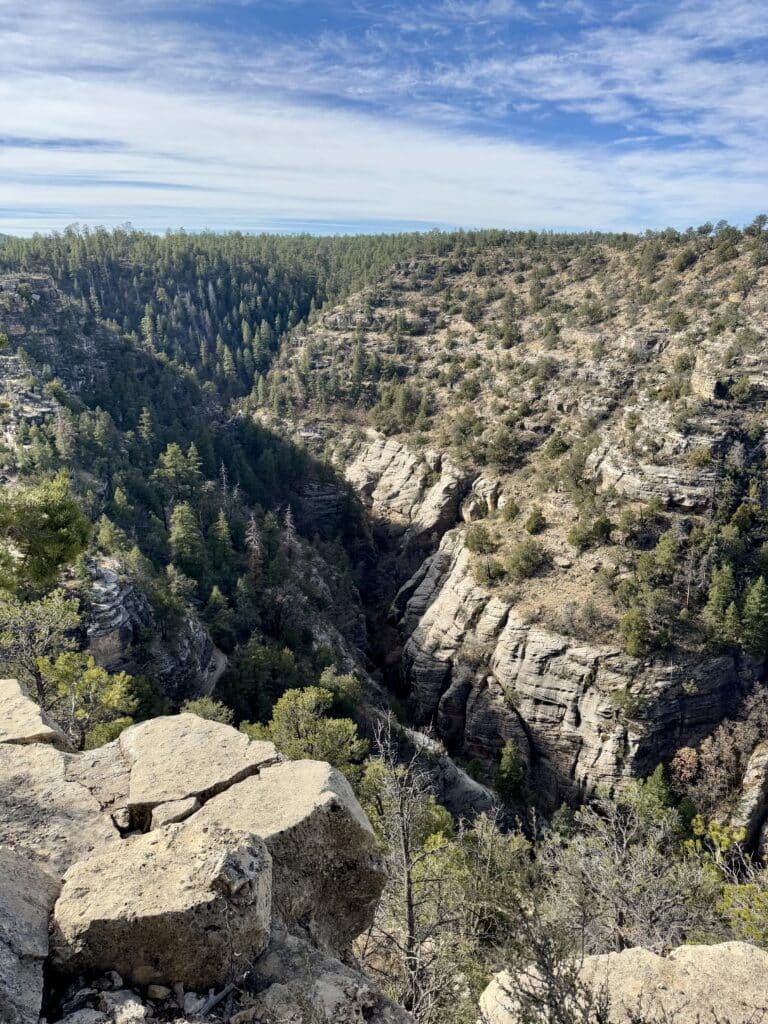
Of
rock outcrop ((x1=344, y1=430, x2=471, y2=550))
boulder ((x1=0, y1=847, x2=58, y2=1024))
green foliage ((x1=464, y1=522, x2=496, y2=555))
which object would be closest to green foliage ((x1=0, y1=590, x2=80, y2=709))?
boulder ((x1=0, y1=847, x2=58, y2=1024))

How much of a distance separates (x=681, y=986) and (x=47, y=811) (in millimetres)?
9851

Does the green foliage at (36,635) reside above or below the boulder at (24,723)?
below

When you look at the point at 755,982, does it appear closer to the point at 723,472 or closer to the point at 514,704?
the point at 514,704

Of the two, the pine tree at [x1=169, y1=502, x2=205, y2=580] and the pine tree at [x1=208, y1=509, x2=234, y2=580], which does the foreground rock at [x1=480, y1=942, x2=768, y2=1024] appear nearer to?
the pine tree at [x1=169, y1=502, x2=205, y2=580]

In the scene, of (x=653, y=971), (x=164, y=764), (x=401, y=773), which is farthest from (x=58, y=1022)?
(x=401, y=773)

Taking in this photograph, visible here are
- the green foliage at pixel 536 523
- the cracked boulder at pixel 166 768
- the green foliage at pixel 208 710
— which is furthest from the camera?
the green foliage at pixel 536 523

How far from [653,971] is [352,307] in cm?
9582

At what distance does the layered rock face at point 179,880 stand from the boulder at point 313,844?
0.08 ft

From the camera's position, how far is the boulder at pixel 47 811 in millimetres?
8438

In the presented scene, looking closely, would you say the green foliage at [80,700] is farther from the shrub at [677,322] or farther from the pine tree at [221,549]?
the shrub at [677,322]

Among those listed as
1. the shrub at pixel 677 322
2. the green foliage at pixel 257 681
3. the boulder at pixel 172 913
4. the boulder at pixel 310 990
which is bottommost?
the green foliage at pixel 257 681

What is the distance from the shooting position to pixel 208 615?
43.1 metres

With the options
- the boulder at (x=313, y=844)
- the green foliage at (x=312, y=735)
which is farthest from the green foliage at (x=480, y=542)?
the boulder at (x=313, y=844)

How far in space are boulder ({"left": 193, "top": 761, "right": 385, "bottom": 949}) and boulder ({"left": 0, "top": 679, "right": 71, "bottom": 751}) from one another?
14.1ft
